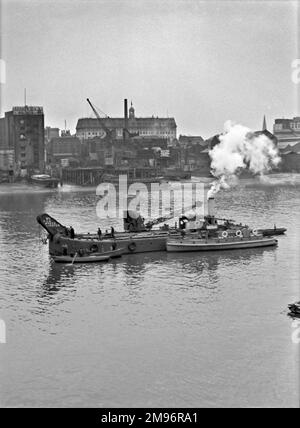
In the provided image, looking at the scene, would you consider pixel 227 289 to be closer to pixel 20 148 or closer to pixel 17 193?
pixel 17 193

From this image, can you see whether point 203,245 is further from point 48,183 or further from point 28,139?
point 28,139

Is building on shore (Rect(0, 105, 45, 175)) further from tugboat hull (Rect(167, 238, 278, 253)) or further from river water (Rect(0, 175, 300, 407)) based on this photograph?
tugboat hull (Rect(167, 238, 278, 253))

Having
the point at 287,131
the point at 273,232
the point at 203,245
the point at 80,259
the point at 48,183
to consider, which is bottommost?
the point at 80,259

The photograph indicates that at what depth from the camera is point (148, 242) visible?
25.0 m

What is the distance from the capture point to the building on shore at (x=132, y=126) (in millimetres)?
117250

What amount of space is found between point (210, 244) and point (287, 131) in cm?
9228

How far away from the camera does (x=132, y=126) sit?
395ft

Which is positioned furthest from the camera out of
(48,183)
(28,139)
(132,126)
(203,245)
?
(132,126)

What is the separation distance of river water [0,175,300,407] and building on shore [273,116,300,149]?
82.3 m

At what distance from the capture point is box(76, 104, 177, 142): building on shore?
385ft

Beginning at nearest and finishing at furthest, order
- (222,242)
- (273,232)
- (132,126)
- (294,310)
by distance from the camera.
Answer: (294,310), (222,242), (273,232), (132,126)

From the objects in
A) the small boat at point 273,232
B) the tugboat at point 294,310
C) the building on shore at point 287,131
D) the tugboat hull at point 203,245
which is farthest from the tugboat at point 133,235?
the building on shore at point 287,131

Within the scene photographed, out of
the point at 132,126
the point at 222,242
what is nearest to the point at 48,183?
the point at 132,126
